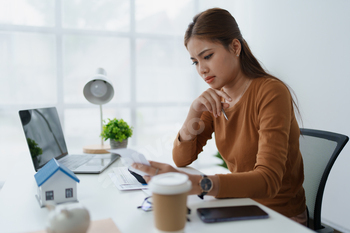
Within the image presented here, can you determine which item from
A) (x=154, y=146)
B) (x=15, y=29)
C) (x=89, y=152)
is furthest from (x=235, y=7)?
(x=89, y=152)

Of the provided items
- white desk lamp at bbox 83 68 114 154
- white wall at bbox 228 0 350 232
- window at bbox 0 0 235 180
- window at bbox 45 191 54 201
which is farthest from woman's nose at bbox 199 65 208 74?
window at bbox 0 0 235 180

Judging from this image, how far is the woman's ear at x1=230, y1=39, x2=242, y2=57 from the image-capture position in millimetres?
1317

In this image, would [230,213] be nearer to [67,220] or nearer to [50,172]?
[67,220]

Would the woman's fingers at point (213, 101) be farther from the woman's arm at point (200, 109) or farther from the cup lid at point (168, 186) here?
the cup lid at point (168, 186)

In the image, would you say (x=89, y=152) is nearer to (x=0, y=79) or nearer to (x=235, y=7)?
(x=0, y=79)

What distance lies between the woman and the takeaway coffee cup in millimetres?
423

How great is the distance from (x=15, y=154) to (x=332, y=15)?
320 cm

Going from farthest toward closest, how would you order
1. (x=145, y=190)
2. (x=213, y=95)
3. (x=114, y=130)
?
(x=114, y=130), (x=213, y=95), (x=145, y=190)

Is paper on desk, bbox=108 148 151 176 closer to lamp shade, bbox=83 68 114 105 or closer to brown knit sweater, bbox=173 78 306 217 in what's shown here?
brown knit sweater, bbox=173 78 306 217

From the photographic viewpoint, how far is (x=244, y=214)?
794 millimetres

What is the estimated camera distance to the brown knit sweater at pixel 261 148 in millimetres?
945

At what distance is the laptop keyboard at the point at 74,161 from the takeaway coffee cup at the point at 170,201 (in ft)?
2.76

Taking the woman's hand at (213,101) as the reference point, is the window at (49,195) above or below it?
below

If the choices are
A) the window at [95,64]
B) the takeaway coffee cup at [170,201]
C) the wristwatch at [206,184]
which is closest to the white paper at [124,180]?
the wristwatch at [206,184]
